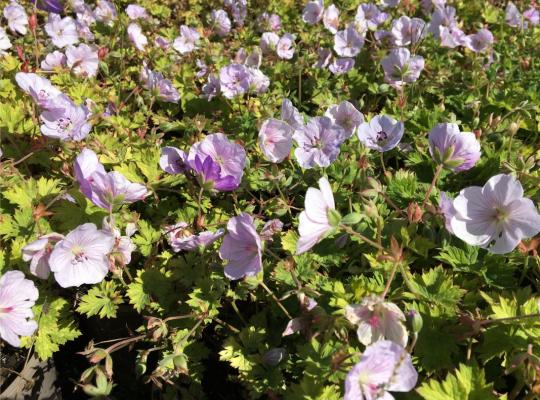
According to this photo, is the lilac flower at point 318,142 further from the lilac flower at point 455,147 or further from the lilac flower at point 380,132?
the lilac flower at point 455,147

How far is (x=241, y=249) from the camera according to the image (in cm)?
154

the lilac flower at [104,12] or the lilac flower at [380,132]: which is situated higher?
the lilac flower at [380,132]

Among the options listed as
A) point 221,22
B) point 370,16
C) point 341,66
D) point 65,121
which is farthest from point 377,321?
point 221,22

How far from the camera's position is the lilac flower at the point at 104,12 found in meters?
3.32

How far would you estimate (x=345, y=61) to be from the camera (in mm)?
3004

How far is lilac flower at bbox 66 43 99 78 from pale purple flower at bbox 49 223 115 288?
1494 mm

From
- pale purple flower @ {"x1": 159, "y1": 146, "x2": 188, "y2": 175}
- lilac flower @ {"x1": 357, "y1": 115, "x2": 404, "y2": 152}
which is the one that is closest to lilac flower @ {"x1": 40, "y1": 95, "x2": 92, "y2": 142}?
pale purple flower @ {"x1": 159, "y1": 146, "x2": 188, "y2": 175}

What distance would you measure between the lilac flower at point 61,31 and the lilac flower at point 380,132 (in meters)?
2.02

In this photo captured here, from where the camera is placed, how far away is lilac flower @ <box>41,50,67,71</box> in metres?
2.80

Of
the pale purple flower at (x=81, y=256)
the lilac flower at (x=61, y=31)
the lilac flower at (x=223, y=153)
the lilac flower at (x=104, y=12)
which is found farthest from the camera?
the lilac flower at (x=104, y=12)

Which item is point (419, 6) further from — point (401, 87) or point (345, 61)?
point (401, 87)

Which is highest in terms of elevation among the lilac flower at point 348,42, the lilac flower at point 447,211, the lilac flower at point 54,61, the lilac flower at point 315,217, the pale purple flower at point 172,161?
the lilac flower at point 315,217

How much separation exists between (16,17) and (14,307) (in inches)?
92.9

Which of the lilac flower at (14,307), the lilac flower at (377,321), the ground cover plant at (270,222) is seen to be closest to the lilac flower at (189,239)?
the ground cover plant at (270,222)
